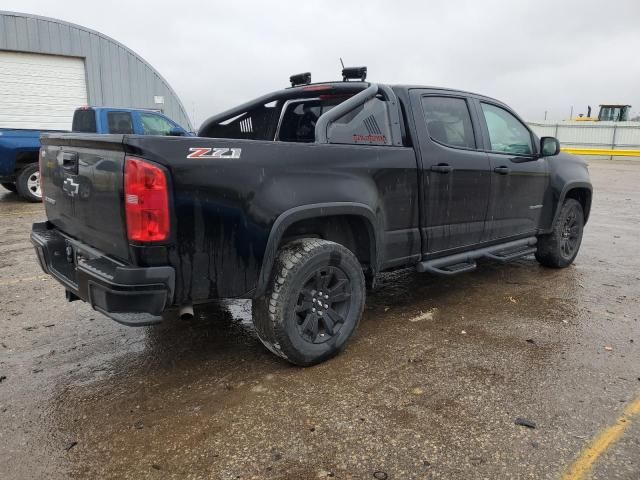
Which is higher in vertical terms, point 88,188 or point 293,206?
point 88,188

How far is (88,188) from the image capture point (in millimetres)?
2969

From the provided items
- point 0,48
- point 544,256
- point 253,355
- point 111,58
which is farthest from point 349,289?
point 111,58

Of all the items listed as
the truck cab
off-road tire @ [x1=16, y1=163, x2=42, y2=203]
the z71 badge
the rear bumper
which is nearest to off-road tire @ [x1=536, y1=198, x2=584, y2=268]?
the z71 badge

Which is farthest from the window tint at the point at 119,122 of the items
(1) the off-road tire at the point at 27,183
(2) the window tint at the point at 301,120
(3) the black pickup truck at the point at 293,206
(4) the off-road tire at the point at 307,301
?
(4) the off-road tire at the point at 307,301

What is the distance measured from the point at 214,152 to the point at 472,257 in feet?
8.86

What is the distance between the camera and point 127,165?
2598 millimetres

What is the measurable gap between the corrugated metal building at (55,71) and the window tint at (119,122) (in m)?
8.57

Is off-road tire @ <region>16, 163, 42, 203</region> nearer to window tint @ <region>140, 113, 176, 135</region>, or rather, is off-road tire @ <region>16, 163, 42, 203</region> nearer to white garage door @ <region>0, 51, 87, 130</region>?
window tint @ <region>140, 113, 176, 135</region>

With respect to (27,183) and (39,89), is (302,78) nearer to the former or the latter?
(27,183)

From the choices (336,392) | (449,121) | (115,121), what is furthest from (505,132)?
(115,121)

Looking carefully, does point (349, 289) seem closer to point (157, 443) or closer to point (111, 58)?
point (157, 443)

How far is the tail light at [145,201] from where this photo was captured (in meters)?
2.57

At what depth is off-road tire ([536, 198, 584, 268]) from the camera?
5.65 meters

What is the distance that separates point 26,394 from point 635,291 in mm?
5216
